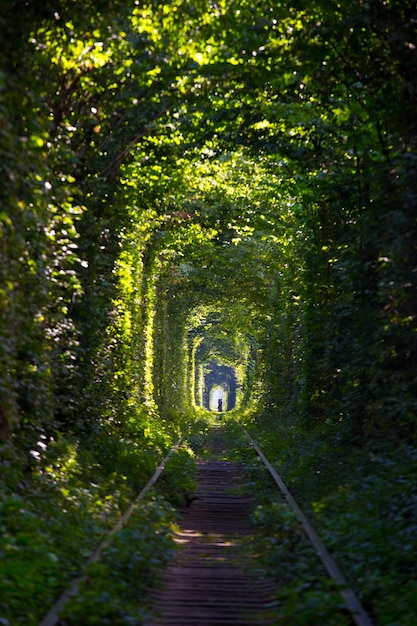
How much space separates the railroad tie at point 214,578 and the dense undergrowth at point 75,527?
0.24m

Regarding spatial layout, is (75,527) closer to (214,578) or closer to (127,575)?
(127,575)

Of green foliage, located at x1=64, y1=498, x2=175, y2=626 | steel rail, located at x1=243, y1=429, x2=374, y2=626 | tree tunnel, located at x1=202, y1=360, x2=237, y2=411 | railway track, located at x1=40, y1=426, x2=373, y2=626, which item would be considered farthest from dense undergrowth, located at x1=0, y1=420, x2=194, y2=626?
tree tunnel, located at x1=202, y1=360, x2=237, y2=411

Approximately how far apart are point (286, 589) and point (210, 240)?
2424cm

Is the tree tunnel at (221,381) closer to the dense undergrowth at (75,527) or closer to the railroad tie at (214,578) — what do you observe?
the dense undergrowth at (75,527)

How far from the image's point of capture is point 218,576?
7.57 m

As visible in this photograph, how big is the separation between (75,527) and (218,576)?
172 cm

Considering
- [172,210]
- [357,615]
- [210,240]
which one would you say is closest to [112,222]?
[172,210]

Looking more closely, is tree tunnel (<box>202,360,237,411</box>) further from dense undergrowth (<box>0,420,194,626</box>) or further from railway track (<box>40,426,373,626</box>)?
railway track (<box>40,426,373,626</box>)

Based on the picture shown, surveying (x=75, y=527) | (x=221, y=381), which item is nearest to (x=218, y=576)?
(x=75, y=527)

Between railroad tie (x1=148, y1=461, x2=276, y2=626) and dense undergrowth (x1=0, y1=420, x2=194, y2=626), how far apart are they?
0.24 m

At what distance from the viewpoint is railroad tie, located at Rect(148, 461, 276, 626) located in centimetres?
621

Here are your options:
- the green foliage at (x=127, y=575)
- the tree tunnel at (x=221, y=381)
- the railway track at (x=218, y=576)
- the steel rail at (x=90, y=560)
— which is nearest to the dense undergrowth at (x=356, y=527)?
the railway track at (x=218, y=576)

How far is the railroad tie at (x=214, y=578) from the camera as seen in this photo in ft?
20.4

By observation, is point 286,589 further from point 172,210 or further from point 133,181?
point 172,210
